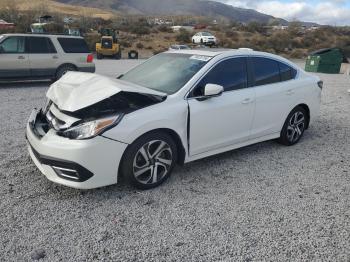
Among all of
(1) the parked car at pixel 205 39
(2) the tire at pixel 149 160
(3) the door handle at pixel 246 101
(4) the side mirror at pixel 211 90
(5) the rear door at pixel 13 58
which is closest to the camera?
(2) the tire at pixel 149 160

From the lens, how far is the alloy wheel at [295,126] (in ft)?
18.7

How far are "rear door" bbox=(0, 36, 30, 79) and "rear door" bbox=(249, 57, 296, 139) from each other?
27.9ft

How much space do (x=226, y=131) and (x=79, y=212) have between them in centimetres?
214

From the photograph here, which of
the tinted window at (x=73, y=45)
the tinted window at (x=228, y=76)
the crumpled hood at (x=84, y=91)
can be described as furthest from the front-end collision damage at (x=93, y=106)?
the tinted window at (x=73, y=45)

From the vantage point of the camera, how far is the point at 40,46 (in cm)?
1140

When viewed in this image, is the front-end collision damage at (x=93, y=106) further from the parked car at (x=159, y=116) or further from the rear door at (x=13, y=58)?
the rear door at (x=13, y=58)

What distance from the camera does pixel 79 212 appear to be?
3.51 metres

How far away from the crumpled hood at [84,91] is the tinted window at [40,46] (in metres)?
7.55

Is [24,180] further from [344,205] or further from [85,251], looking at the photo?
[344,205]

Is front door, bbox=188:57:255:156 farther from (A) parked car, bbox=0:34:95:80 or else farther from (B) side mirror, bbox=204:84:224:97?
(A) parked car, bbox=0:34:95:80

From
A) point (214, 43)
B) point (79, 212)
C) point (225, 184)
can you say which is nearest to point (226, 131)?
point (225, 184)

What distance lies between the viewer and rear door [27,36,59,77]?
11.2 m

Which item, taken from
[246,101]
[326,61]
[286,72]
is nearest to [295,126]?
[286,72]

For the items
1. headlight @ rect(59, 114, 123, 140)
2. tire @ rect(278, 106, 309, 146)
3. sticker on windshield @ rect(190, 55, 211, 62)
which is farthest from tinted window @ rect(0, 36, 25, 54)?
tire @ rect(278, 106, 309, 146)
